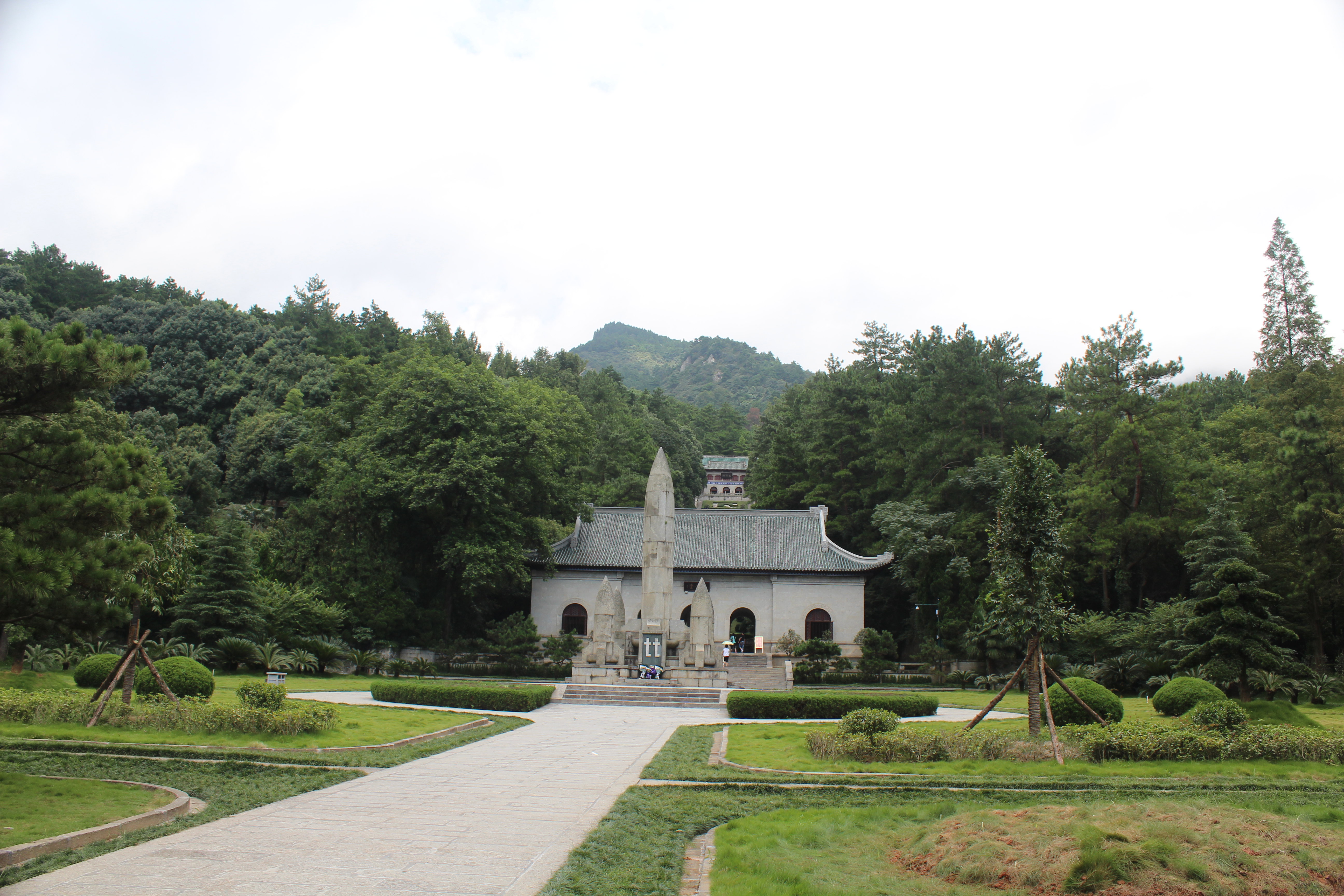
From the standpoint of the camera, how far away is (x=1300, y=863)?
19.6 ft

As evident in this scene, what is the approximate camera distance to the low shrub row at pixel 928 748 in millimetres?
11867

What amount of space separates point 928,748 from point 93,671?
1671cm

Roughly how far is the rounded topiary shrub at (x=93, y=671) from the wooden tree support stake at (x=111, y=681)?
4.16 meters

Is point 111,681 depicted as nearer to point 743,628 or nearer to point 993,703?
point 993,703

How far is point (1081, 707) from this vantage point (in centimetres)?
1417

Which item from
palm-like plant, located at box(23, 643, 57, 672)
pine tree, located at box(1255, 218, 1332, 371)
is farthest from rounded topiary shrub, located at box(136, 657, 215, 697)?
pine tree, located at box(1255, 218, 1332, 371)

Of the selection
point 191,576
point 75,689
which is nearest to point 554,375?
point 191,576

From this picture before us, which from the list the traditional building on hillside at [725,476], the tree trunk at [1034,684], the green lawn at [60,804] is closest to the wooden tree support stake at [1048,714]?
the tree trunk at [1034,684]

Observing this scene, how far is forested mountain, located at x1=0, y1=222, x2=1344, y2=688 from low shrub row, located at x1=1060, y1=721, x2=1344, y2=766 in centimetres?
275

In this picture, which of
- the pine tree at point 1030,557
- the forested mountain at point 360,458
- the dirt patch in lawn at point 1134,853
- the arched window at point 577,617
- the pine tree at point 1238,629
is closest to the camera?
the dirt patch in lawn at point 1134,853

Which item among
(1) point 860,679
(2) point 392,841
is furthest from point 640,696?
(2) point 392,841

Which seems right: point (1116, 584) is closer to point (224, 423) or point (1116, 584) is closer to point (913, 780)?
point (913, 780)

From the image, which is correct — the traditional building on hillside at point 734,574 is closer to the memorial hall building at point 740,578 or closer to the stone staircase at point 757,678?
the memorial hall building at point 740,578

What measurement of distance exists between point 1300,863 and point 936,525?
27.9 m
